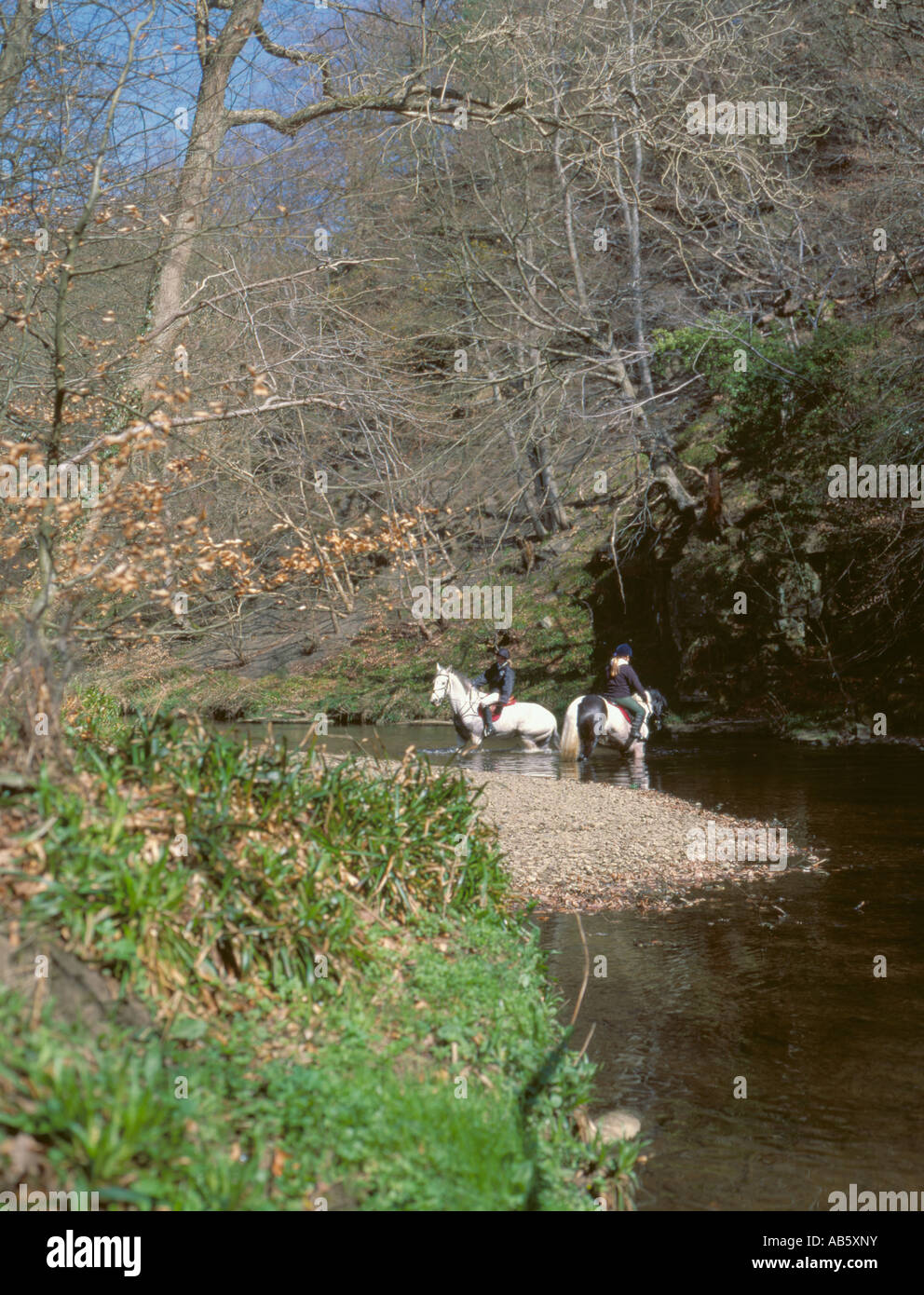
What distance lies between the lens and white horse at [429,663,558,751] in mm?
20297

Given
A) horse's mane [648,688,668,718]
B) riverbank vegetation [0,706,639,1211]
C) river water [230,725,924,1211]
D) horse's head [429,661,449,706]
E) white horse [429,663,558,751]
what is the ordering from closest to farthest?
riverbank vegetation [0,706,639,1211]
river water [230,725,924,1211]
horse's head [429,661,449,706]
white horse [429,663,558,751]
horse's mane [648,688,668,718]

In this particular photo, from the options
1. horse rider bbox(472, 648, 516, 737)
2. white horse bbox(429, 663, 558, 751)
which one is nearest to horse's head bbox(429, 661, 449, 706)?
white horse bbox(429, 663, 558, 751)

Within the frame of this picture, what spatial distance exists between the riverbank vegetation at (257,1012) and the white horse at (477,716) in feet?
44.2

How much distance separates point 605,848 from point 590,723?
7983 mm

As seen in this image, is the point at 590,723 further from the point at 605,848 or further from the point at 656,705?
the point at 605,848

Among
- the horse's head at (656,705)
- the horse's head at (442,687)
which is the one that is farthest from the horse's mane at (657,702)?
the horse's head at (442,687)

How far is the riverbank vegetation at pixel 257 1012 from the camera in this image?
3.75m

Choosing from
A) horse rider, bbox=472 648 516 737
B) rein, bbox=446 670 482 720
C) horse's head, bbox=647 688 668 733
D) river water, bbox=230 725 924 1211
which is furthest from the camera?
horse's head, bbox=647 688 668 733

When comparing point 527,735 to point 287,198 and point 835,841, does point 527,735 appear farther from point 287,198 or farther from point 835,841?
point 287,198

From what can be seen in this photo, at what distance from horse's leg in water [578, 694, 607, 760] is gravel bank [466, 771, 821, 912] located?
4218 mm

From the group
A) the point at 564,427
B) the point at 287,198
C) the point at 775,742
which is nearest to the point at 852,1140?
the point at 287,198

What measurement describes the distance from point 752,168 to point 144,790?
1226 cm

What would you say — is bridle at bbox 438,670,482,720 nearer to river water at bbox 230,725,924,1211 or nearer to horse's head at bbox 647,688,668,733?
horse's head at bbox 647,688,668,733

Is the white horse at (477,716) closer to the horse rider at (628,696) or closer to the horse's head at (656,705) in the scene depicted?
the horse rider at (628,696)
